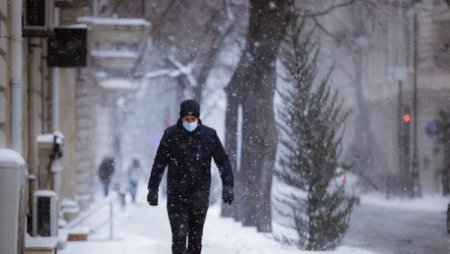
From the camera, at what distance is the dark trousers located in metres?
8.61

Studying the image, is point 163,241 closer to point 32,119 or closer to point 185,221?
point 32,119

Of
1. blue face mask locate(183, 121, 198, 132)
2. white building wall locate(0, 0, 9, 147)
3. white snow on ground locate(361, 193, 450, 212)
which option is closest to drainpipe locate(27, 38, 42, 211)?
white building wall locate(0, 0, 9, 147)

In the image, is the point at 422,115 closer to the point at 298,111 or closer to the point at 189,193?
the point at 298,111

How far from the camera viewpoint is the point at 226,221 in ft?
70.2

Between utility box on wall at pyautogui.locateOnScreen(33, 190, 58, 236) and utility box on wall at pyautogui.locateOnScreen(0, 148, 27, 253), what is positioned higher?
utility box on wall at pyautogui.locateOnScreen(0, 148, 27, 253)

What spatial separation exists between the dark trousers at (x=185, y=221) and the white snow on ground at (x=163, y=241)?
13.2 feet

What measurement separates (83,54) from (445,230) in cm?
887

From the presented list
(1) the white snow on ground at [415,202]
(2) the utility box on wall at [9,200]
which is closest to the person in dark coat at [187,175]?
(2) the utility box on wall at [9,200]

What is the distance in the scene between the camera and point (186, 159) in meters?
8.73

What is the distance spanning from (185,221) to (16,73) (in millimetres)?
3721

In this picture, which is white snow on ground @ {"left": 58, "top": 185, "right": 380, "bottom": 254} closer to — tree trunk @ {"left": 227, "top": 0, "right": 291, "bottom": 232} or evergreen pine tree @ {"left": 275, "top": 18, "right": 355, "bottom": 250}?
evergreen pine tree @ {"left": 275, "top": 18, "right": 355, "bottom": 250}

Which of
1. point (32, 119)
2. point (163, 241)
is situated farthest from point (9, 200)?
point (163, 241)

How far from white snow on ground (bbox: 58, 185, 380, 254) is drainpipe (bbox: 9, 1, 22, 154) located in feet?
9.24

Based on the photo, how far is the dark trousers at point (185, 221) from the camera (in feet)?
28.2
